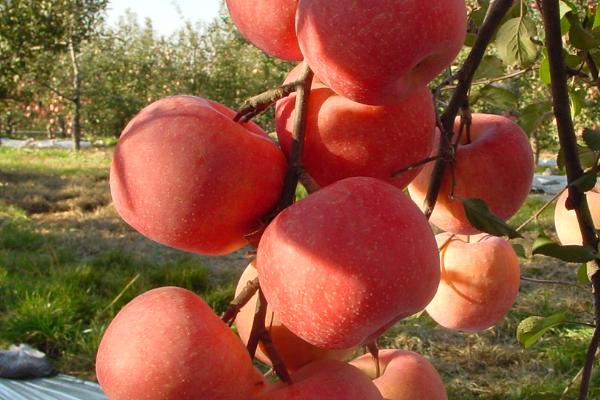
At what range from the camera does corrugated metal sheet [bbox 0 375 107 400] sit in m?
2.91

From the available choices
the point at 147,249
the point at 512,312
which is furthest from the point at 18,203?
the point at 512,312

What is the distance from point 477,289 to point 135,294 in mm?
2742

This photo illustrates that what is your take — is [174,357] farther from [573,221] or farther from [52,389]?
[52,389]

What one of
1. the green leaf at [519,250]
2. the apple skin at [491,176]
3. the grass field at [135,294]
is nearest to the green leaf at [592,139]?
the apple skin at [491,176]

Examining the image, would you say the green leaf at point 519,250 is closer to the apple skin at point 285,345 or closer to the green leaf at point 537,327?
the green leaf at point 537,327

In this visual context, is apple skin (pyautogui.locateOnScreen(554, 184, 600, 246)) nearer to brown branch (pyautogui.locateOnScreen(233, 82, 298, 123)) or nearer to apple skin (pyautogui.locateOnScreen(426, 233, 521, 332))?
apple skin (pyautogui.locateOnScreen(426, 233, 521, 332))

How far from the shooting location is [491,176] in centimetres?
72

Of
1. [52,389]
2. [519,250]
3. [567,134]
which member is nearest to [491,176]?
[567,134]

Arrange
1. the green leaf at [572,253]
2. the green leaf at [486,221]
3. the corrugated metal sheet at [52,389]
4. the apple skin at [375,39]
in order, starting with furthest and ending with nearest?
1. the corrugated metal sheet at [52,389]
2. the green leaf at [572,253]
3. the green leaf at [486,221]
4. the apple skin at [375,39]

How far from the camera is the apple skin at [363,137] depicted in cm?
54

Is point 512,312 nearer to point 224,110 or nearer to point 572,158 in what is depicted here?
point 572,158

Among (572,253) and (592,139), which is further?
(592,139)

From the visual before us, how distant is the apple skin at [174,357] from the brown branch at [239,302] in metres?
0.01

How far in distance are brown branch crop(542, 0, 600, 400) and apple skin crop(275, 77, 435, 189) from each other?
19 centimetres
